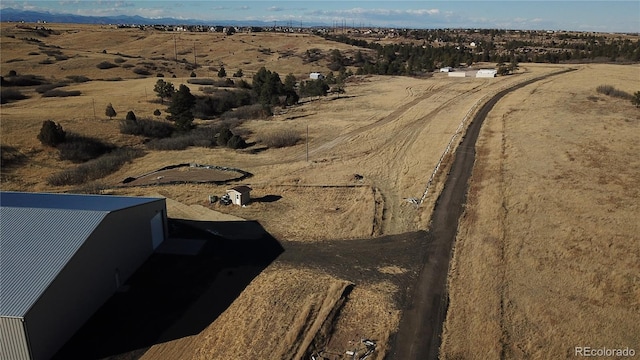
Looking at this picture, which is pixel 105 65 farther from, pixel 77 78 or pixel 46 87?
pixel 46 87

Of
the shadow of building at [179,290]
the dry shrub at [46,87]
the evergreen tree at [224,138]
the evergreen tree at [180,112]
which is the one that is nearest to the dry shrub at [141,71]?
the dry shrub at [46,87]

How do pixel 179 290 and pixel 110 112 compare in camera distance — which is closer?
pixel 179 290

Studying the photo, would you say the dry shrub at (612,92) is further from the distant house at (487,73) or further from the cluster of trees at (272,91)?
the cluster of trees at (272,91)

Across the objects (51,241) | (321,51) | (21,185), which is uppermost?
(321,51)

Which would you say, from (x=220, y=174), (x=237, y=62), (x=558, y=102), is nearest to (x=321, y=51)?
(x=237, y=62)

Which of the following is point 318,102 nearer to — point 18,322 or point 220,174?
point 220,174

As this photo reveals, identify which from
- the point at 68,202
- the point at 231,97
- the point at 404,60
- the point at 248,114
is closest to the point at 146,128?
the point at 248,114

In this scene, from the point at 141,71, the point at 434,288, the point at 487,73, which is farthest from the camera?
the point at 141,71
